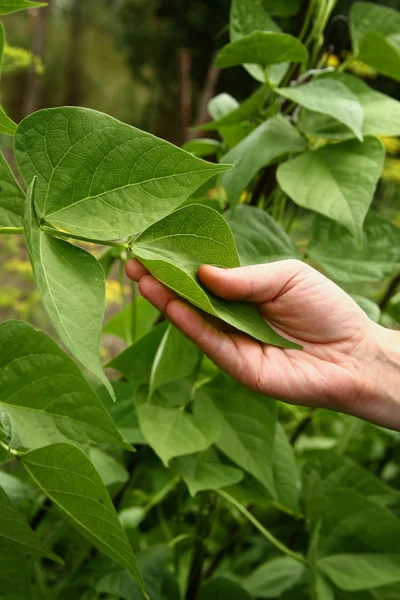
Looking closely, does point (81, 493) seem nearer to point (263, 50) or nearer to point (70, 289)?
point (70, 289)

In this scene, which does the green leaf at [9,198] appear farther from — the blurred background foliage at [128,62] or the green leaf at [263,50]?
the blurred background foliage at [128,62]

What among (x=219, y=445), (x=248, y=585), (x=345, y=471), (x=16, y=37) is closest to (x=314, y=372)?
(x=219, y=445)

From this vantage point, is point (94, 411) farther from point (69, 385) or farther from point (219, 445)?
point (219, 445)

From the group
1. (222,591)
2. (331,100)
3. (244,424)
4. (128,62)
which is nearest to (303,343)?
(244,424)

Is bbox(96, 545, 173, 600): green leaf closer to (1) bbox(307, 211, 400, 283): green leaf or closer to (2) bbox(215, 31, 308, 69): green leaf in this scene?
(1) bbox(307, 211, 400, 283): green leaf

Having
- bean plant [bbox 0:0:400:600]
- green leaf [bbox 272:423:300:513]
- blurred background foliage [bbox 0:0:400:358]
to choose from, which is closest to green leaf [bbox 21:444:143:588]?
bean plant [bbox 0:0:400:600]

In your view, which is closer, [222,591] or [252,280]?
[252,280]
